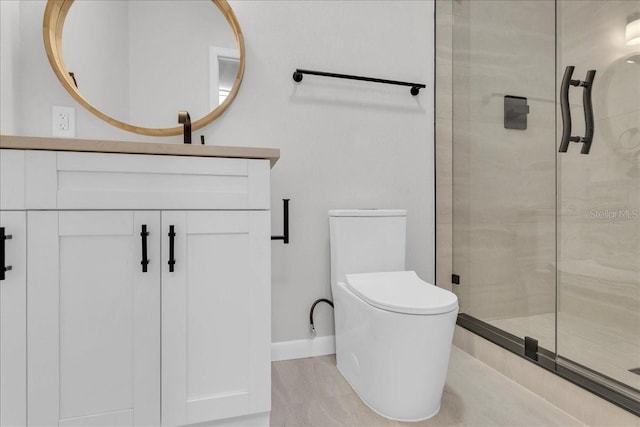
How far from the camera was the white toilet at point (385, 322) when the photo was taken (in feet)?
3.85

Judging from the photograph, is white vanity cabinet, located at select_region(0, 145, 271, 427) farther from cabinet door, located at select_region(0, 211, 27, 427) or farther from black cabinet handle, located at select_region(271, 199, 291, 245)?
black cabinet handle, located at select_region(271, 199, 291, 245)

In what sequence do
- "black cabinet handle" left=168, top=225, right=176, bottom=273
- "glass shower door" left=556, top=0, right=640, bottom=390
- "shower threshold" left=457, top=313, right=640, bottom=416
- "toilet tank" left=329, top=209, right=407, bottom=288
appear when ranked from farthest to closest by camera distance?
"toilet tank" left=329, top=209, right=407, bottom=288, "glass shower door" left=556, top=0, right=640, bottom=390, "shower threshold" left=457, top=313, right=640, bottom=416, "black cabinet handle" left=168, top=225, right=176, bottom=273

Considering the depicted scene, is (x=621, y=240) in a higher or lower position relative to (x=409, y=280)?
higher

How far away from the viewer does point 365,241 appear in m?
1.64

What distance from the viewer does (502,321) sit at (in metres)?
1.65

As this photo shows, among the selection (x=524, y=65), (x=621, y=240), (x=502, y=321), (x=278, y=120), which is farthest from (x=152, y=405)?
(x=524, y=65)

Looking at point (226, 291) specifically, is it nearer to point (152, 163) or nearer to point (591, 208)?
point (152, 163)

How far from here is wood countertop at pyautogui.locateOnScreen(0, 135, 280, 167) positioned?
909 millimetres

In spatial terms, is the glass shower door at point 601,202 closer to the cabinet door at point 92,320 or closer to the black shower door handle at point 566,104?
the black shower door handle at point 566,104

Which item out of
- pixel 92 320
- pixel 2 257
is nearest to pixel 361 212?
pixel 92 320

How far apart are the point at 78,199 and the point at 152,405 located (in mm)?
626

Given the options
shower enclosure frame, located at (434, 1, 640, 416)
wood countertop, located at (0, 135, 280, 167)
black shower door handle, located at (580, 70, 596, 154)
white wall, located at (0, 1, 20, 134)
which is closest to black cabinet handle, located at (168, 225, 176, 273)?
wood countertop, located at (0, 135, 280, 167)

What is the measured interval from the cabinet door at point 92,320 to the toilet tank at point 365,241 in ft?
2.76

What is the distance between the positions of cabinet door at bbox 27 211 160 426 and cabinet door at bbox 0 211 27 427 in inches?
0.7
